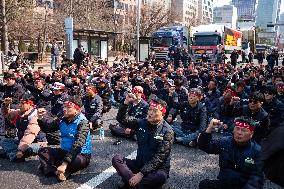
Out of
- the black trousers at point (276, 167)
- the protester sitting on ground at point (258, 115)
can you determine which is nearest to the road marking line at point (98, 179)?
the protester sitting on ground at point (258, 115)

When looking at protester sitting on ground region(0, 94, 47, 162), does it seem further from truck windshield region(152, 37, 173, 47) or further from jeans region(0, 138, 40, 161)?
truck windshield region(152, 37, 173, 47)

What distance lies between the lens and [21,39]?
32.5 m

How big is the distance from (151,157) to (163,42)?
24.2 metres

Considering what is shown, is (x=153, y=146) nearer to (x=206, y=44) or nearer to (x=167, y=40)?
(x=206, y=44)

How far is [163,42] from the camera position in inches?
1101

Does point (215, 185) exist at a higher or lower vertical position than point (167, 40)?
lower

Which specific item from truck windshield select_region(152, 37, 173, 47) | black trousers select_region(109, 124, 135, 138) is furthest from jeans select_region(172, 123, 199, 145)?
truck windshield select_region(152, 37, 173, 47)

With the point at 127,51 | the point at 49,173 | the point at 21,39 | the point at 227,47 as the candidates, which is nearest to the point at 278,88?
the point at 49,173

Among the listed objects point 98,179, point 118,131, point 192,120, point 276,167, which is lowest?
point 98,179

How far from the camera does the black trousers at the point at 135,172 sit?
4.34 meters

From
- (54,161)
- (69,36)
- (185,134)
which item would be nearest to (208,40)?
(69,36)

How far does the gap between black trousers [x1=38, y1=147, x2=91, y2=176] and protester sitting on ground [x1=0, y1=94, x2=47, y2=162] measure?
0.69m

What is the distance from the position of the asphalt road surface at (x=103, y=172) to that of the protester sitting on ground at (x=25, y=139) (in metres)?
0.15

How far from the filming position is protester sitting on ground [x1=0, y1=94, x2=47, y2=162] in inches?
226
